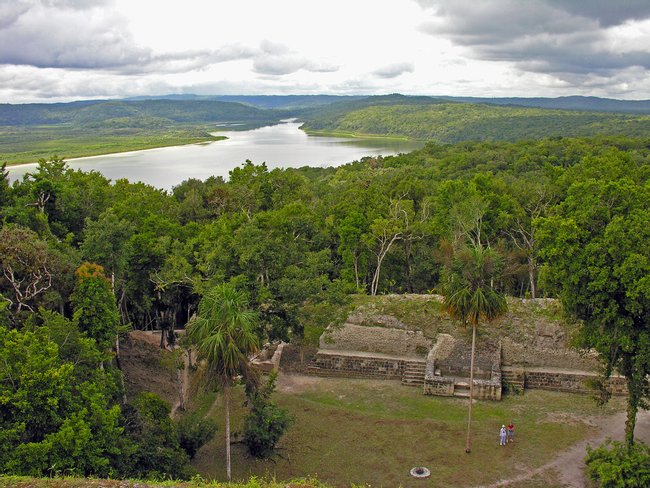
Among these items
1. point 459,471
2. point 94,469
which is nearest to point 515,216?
point 459,471

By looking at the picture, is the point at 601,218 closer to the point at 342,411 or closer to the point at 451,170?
the point at 342,411


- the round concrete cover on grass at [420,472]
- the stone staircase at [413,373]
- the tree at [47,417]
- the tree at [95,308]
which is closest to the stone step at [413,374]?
the stone staircase at [413,373]

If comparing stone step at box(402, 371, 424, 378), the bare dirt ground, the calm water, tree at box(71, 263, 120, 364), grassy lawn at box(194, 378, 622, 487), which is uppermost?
the calm water

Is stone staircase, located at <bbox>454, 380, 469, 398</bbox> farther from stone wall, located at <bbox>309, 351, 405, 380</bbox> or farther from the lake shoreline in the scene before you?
the lake shoreline

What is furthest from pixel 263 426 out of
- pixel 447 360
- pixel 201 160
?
pixel 201 160

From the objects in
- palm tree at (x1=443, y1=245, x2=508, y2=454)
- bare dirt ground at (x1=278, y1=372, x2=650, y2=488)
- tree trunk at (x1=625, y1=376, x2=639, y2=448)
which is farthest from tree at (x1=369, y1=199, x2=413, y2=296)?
tree trunk at (x1=625, y1=376, x2=639, y2=448)

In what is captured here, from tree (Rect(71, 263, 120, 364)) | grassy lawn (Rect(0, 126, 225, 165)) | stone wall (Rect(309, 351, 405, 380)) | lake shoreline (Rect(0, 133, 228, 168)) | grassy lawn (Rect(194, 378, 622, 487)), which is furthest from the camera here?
grassy lawn (Rect(0, 126, 225, 165))

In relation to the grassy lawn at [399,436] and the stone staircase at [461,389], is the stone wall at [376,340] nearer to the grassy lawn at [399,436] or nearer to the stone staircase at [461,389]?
the grassy lawn at [399,436]
